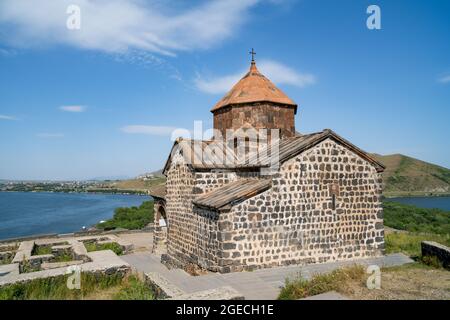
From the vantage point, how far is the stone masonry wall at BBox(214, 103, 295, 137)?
43.4ft

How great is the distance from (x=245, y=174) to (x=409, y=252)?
607 centimetres

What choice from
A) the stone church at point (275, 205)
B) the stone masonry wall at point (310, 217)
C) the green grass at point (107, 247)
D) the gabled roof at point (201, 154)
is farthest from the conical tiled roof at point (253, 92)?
the green grass at point (107, 247)

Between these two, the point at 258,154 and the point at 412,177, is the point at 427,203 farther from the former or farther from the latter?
the point at 258,154

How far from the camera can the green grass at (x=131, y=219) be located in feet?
90.5

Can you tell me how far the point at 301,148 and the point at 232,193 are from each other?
2.42m

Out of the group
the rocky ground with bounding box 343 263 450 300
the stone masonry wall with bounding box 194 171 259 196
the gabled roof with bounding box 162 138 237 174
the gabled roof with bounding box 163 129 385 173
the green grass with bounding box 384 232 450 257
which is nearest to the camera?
the rocky ground with bounding box 343 263 450 300

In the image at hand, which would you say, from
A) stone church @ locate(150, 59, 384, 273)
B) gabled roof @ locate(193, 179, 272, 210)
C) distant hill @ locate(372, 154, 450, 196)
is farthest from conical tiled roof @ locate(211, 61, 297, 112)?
distant hill @ locate(372, 154, 450, 196)

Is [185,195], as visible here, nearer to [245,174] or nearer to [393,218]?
A: [245,174]

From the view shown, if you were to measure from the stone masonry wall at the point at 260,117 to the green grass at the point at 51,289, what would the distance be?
7.64m

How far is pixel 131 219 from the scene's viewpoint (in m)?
30.1

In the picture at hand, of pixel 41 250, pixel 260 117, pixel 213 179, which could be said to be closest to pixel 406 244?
pixel 260 117

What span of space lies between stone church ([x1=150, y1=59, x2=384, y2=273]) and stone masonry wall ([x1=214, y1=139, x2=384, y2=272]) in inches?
1.0

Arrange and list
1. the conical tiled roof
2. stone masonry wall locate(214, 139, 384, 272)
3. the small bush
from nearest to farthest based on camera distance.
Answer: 1. the small bush
2. stone masonry wall locate(214, 139, 384, 272)
3. the conical tiled roof

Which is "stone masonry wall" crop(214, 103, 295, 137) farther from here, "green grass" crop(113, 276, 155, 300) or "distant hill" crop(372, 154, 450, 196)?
"distant hill" crop(372, 154, 450, 196)
